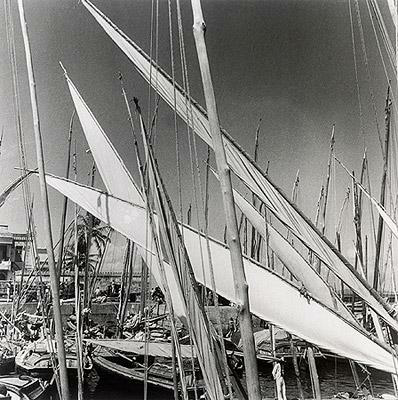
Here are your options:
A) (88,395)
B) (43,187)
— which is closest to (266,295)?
(43,187)

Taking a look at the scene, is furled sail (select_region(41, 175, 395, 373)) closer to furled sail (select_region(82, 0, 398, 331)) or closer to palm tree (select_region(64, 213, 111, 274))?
furled sail (select_region(82, 0, 398, 331))

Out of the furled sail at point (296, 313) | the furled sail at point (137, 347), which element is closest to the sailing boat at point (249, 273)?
the furled sail at point (296, 313)

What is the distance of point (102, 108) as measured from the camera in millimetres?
1432

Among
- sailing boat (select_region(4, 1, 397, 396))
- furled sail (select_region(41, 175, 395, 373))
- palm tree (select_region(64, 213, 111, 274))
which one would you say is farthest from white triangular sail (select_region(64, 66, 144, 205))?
palm tree (select_region(64, 213, 111, 274))

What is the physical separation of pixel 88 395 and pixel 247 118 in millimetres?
1860

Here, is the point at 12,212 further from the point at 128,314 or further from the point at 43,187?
the point at 128,314

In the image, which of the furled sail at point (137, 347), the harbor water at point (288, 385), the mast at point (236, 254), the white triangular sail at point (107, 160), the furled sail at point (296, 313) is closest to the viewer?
the mast at point (236, 254)

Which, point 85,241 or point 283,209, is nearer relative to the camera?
point 283,209

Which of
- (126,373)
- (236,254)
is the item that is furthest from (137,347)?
(236,254)

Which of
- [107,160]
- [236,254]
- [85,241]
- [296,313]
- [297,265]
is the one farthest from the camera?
[85,241]

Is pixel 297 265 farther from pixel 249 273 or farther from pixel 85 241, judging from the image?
pixel 85 241

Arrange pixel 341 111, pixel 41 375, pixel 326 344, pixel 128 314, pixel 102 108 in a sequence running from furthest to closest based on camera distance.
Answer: pixel 128 314
pixel 41 375
pixel 341 111
pixel 102 108
pixel 326 344

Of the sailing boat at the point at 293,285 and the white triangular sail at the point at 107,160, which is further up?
Result: the white triangular sail at the point at 107,160

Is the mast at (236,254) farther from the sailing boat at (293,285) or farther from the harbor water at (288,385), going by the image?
the harbor water at (288,385)
